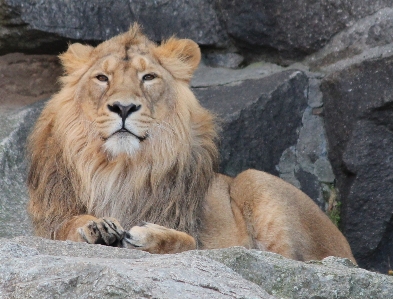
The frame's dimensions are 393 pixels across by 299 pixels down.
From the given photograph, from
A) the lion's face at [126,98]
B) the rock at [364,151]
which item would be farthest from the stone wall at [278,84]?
the lion's face at [126,98]

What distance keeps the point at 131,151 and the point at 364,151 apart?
5.91ft

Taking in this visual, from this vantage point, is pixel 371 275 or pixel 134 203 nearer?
pixel 371 275

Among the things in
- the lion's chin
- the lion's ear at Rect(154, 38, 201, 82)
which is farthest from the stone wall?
the lion's chin

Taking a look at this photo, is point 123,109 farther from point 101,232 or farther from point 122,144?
point 101,232

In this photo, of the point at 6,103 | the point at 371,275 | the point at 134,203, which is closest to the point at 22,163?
the point at 6,103

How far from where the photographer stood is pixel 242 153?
5.85 meters

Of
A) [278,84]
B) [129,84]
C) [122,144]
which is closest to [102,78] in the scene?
[129,84]

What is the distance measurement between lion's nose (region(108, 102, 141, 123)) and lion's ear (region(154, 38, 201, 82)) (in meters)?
0.61

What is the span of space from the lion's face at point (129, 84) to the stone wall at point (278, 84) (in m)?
0.89

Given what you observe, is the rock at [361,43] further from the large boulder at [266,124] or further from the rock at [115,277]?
the rock at [115,277]

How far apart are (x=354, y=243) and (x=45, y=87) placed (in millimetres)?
2275

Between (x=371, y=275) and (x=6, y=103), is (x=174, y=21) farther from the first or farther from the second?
(x=371, y=275)

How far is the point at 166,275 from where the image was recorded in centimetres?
255

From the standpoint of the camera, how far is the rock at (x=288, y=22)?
5656mm
